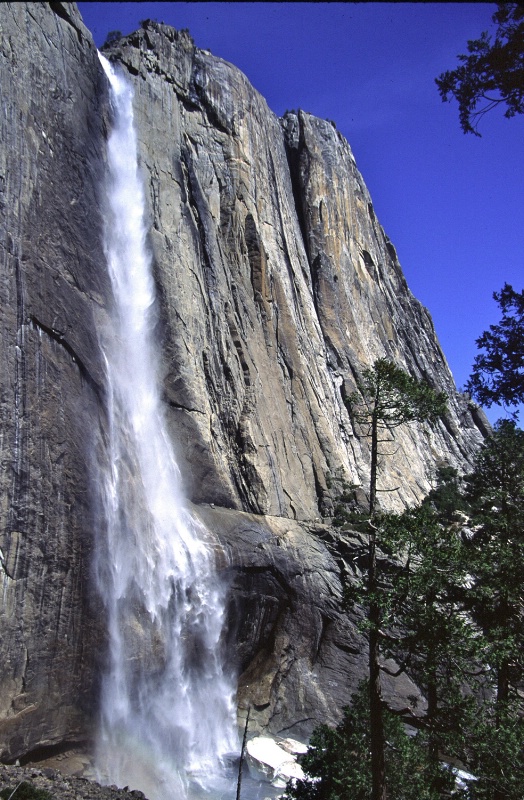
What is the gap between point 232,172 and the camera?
34.5m

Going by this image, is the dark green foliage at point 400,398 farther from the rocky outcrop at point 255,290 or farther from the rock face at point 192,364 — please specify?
the rocky outcrop at point 255,290

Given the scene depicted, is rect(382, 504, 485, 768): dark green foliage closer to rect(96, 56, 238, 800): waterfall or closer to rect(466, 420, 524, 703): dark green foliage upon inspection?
rect(466, 420, 524, 703): dark green foliage

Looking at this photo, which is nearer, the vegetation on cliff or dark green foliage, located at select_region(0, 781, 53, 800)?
the vegetation on cliff

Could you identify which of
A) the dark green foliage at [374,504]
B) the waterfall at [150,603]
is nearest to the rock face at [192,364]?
the waterfall at [150,603]

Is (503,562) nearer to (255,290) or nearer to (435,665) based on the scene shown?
(435,665)

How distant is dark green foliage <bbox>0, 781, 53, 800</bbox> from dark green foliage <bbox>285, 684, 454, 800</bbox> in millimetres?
5074

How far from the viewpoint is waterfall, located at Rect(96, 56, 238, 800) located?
721 inches

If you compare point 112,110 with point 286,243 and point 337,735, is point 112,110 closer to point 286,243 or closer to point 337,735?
point 286,243

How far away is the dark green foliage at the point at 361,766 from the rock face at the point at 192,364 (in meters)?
6.46

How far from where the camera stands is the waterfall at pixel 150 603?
18312 mm

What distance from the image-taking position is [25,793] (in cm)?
1287

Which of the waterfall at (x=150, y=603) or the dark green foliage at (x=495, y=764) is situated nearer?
the dark green foliage at (x=495, y=764)

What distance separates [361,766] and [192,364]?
1633cm

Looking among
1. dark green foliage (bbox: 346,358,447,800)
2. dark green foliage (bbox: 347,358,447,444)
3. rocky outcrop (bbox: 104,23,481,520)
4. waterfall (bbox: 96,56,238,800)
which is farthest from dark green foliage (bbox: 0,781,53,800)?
rocky outcrop (bbox: 104,23,481,520)
